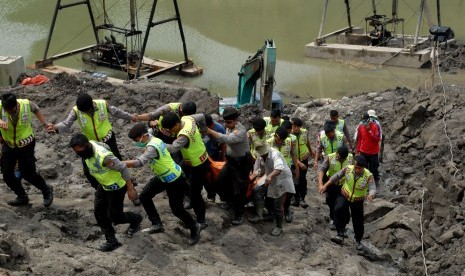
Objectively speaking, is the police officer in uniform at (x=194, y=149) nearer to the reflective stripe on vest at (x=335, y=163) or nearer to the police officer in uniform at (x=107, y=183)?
the police officer in uniform at (x=107, y=183)

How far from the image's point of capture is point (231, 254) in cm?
706

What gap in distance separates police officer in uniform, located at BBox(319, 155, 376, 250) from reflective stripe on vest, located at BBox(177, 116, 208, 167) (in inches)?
73.8

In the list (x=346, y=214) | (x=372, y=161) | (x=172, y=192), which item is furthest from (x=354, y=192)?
(x=372, y=161)

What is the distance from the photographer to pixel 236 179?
739cm

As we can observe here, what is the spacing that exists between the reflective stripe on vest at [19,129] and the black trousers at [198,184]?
2.01 metres

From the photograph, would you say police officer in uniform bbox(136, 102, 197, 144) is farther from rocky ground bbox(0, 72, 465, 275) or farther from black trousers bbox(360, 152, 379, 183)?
black trousers bbox(360, 152, 379, 183)

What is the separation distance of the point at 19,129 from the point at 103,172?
1.63 metres

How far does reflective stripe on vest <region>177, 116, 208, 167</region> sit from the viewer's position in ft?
22.1

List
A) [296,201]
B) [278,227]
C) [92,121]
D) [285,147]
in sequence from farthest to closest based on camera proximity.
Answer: [296,201] → [285,147] → [278,227] → [92,121]

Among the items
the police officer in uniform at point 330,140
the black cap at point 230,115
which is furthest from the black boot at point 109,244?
the police officer in uniform at point 330,140

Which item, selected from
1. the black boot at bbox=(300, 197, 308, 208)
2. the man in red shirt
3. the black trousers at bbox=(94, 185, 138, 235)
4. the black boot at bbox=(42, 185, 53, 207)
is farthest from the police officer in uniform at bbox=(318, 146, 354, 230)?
the black boot at bbox=(42, 185, 53, 207)

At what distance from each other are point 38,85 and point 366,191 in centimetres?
896

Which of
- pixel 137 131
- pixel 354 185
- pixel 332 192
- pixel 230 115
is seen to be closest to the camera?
pixel 137 131

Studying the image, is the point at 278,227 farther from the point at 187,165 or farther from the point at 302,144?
the point at 187,165
